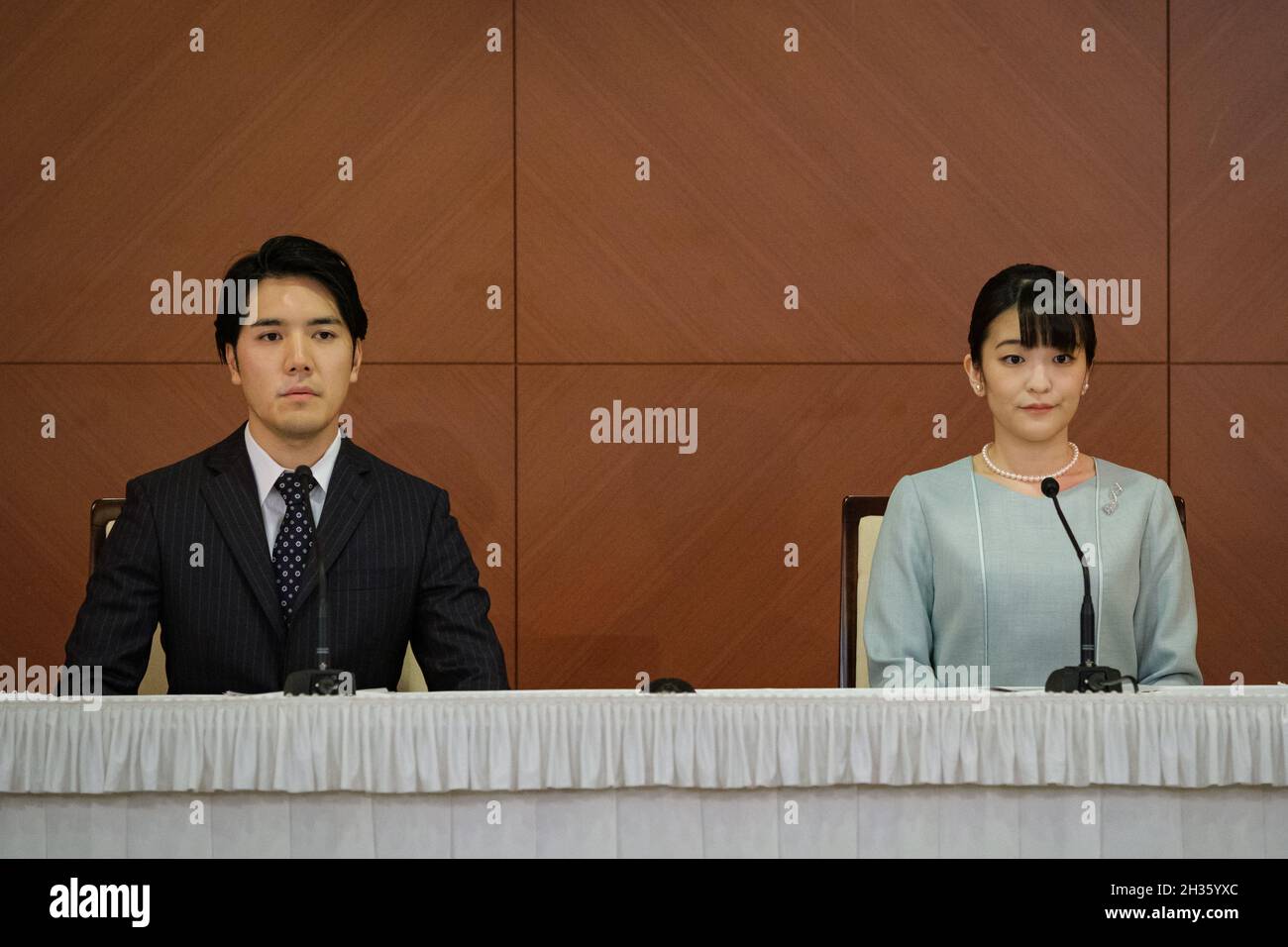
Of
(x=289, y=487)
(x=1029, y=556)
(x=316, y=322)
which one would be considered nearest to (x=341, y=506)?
(x=289, y=487)

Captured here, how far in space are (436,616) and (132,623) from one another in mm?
491

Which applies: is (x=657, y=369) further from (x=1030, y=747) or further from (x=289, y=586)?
(x=1030, y=747)

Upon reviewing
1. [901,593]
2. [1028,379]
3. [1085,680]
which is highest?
[1028,379]

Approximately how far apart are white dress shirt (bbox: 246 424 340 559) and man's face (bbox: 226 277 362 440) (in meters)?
0.05

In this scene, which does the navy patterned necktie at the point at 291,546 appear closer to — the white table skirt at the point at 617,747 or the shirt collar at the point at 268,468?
the shirt collar at the point at 268,468

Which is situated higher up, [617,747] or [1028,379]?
[1028,379]

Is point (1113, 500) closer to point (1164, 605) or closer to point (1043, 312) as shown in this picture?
point (1164, 605)

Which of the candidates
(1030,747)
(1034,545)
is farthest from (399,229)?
(1030,747)

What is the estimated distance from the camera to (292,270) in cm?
235

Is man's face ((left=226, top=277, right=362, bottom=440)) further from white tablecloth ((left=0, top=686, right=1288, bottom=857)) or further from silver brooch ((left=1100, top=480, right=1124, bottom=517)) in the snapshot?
silver brooch ((left=1100, top=480, right=1124, bottom=517))

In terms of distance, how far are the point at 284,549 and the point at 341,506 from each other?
12 cm

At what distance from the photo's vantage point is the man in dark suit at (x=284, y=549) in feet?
7.36
